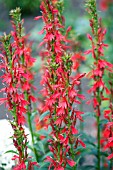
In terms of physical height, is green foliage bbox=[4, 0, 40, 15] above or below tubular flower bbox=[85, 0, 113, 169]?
above

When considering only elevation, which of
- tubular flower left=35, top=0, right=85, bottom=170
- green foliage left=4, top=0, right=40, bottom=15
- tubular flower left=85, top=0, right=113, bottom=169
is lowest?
tubular flower left=35, top=0, right=85, bottom=170

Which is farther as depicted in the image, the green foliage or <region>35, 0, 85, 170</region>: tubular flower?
the green foliage

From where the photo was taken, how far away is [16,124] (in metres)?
2.44

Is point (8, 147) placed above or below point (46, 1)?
below

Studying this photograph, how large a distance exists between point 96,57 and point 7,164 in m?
1.04

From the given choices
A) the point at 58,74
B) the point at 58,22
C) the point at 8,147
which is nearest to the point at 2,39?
the point at 58,74

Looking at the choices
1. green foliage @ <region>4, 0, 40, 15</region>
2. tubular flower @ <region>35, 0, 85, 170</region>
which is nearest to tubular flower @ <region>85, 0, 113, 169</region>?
tubular flower @ <region>35, 0, 85, 170</region>

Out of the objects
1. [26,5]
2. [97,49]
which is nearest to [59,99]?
[97,49]

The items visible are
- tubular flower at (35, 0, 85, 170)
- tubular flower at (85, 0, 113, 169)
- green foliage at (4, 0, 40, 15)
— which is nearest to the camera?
tubular flower at (35, 0, 85, 170)

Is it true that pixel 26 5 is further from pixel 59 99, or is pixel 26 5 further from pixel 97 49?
pixel 59 99

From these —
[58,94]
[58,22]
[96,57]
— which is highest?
[58,22]

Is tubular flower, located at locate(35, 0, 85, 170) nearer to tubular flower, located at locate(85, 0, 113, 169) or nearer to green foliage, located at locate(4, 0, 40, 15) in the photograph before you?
tubular flower, located at locate(85, 0, 113, 169)

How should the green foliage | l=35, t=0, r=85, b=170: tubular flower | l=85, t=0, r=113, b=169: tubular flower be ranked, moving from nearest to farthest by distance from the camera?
l=35, t=0, r=85, b=170: tubular flower
l=85, t=0, r=113, b=169: tubular flower
the green foliage

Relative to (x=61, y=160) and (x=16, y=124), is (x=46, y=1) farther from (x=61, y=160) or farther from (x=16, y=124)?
(x=61, y=160)
